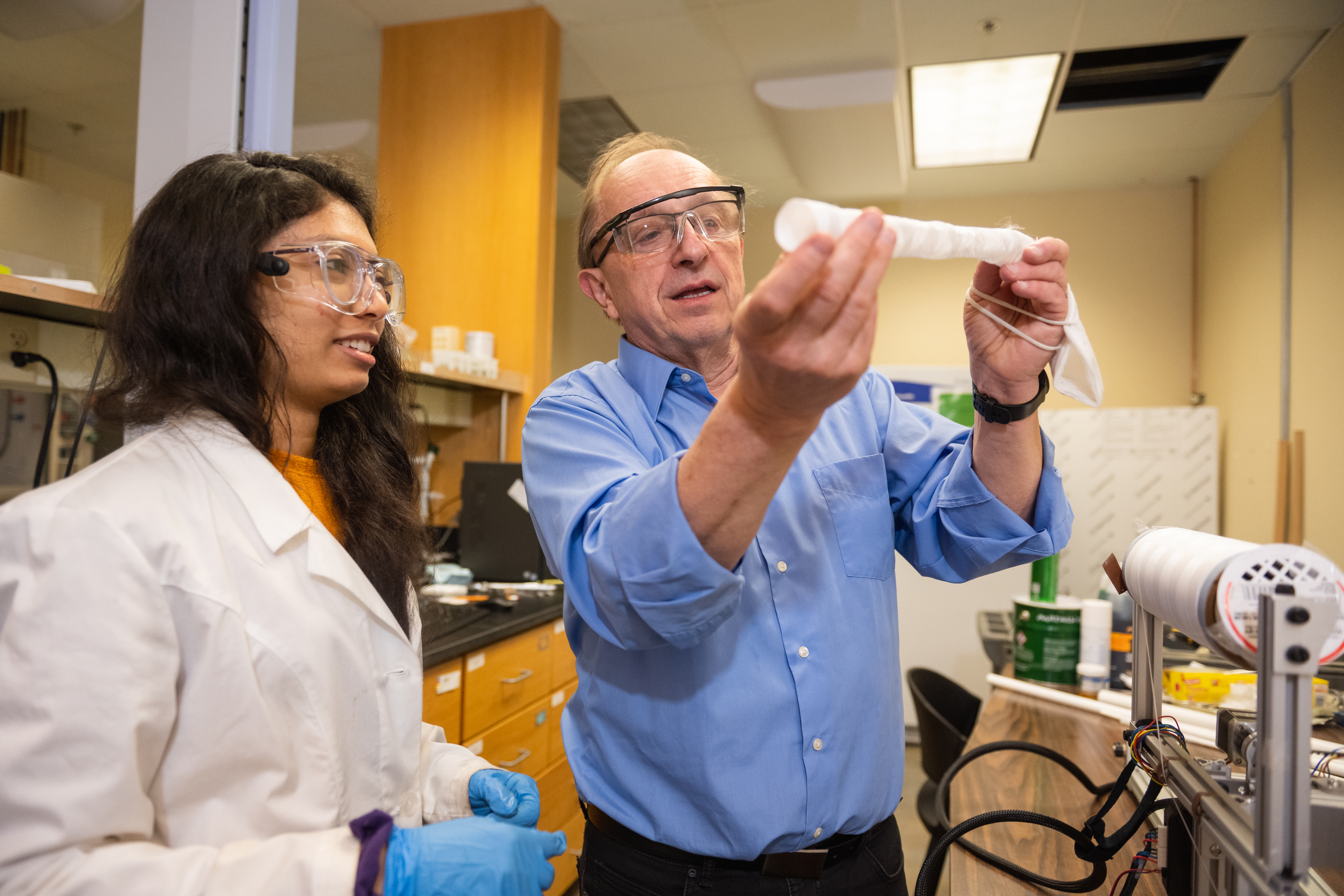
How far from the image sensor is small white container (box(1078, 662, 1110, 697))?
2049mm

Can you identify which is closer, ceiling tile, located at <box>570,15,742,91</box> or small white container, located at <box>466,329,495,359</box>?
small white container, located at <box>466,329,495,359</box>

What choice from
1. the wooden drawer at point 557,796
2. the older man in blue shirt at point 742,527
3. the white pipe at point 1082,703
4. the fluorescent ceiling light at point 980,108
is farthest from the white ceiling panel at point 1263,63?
the wooden drawer at point 557,796

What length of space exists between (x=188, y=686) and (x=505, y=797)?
43cm

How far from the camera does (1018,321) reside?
1.00 metres

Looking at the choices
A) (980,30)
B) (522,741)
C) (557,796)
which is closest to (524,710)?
(522,741)

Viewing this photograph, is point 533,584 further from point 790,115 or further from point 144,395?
point 790,115

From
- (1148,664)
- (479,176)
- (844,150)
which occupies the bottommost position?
(1148,664)

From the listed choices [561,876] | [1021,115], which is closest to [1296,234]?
[1021,115]

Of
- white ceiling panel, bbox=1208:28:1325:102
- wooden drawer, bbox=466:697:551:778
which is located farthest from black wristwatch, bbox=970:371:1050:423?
white ceiling panel, bbox=1208:28:1325:102

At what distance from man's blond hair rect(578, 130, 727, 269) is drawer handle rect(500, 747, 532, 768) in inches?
63.8

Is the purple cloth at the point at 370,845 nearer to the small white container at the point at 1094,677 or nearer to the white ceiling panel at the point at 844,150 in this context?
the small white container at the point at 1094,677

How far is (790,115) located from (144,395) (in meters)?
3.71

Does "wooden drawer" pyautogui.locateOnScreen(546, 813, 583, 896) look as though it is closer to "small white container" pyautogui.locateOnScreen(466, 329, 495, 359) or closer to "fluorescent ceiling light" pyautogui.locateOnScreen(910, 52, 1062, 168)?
"small white container" pyautogui.locateOnScreen(466, 329, 495, 359)

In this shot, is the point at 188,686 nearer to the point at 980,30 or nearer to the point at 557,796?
the point at 557,796
